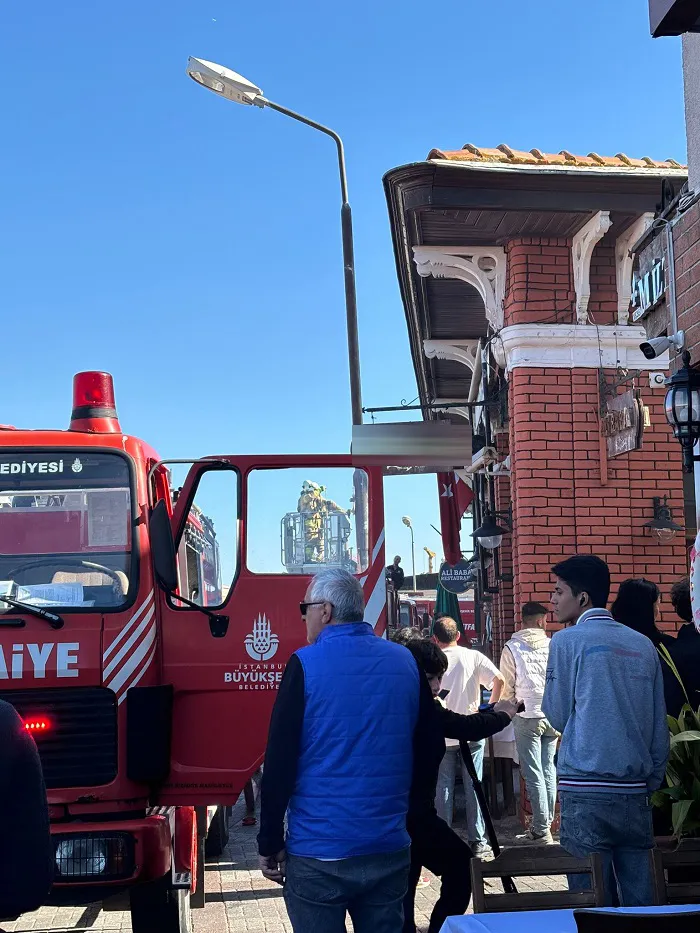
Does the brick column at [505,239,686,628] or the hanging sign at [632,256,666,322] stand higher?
the hanging sign at [632,256,666,322]

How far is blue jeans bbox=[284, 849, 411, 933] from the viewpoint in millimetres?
3670

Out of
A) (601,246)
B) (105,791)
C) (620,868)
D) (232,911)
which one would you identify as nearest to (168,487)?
(105,791)

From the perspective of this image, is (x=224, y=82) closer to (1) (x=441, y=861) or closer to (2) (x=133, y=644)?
(2) (x=133, y=644)

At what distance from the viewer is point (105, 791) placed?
5.28 meters

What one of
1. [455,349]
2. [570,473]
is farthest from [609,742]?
[455,349]

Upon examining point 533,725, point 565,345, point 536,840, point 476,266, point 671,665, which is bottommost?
point 536,840

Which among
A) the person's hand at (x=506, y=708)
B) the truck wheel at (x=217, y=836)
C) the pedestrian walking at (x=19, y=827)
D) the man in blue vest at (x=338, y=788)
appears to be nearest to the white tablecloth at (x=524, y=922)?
the man in blue vest at (x=338, y=788)

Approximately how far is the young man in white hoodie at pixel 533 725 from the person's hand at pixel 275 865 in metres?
4.91

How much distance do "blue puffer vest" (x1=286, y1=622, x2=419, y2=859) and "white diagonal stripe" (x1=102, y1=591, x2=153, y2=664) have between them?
1882 mm

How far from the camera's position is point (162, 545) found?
5.50m

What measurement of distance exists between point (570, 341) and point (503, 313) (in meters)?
0.84

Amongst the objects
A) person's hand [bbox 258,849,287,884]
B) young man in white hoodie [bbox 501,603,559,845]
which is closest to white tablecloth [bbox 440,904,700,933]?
person's hand [bbox 258,849,287,884]

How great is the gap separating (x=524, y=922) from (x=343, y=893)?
0.70m

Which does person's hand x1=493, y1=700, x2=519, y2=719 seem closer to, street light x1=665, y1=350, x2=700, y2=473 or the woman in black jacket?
the woman in black jacket
